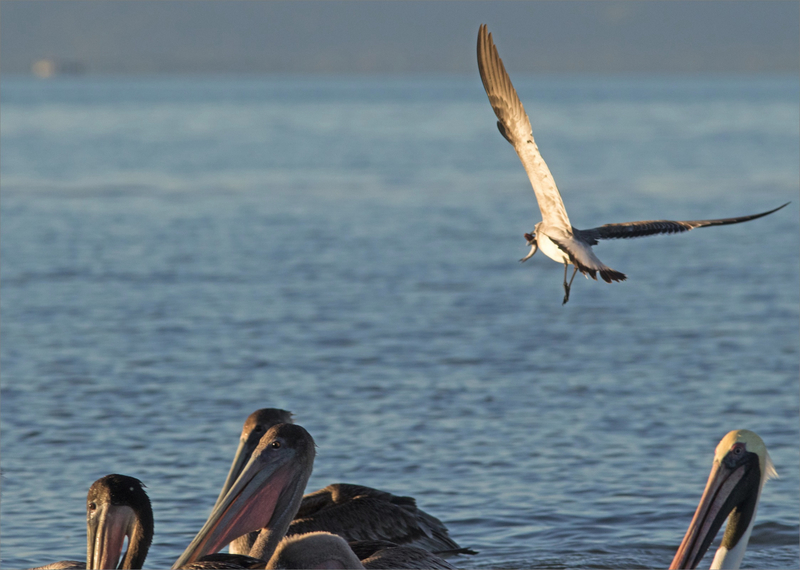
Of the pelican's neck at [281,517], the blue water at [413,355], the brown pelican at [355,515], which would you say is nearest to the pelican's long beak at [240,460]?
the brown pelican at [355,515]

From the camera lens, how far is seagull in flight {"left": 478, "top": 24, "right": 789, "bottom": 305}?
5926mm

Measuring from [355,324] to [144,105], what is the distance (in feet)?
270

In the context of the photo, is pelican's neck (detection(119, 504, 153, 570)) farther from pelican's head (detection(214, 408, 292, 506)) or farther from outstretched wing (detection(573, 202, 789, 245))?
outstretched wing (detection(573, 202, 789, 245))

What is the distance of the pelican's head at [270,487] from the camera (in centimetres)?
629

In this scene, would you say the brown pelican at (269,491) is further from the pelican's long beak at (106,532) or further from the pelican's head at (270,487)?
the pelican's long beak at (106,532)

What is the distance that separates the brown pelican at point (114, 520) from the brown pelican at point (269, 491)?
1.43 ft

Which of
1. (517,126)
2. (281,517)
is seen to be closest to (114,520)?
(281,517)

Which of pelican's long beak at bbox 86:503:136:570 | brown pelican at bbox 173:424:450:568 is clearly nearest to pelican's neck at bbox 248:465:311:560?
brown pelican at bbox 173:424:450:568

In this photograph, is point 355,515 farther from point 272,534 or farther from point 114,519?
point 114,519

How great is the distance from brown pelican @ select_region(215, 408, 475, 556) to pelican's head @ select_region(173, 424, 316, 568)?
0.52 meters

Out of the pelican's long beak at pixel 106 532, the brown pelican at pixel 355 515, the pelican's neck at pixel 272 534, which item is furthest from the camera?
the brown pelican at pixel 355 515

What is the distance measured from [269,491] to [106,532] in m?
0.92

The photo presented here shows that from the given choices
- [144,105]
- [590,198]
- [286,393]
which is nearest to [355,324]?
[286,393]

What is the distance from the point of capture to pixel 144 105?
305ft
